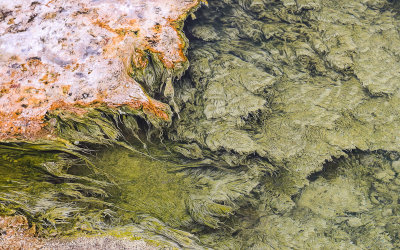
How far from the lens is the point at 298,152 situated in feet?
5.45

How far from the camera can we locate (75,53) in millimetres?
1699

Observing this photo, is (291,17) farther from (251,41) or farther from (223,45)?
(223,45)

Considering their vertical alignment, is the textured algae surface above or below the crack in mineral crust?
below

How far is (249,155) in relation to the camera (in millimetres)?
1681

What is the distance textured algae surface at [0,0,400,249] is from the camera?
1.50 metres

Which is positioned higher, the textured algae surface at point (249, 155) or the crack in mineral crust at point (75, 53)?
the crack in mineral crust at point (75, 53)

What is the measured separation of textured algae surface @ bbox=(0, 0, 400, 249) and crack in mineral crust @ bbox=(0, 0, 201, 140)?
0.10 metres

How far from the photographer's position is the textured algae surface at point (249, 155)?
1.50 m

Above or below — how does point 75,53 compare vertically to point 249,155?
above

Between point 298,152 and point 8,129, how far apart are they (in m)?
1.68

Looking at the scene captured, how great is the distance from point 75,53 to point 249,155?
1.24 metres

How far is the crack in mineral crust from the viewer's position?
1589 millimetres

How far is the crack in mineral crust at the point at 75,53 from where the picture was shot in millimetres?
1589

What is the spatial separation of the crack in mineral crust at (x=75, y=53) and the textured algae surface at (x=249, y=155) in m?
0.10
